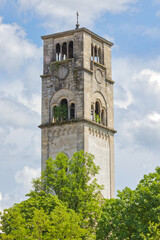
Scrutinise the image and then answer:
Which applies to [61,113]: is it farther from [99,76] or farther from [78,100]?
[99,76]

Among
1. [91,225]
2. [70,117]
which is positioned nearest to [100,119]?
[70,117]

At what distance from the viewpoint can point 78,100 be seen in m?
72.7

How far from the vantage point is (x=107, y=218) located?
58.0 m

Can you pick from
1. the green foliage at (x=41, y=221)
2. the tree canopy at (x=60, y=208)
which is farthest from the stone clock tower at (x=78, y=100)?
the green foliage at (x=41, y=221)

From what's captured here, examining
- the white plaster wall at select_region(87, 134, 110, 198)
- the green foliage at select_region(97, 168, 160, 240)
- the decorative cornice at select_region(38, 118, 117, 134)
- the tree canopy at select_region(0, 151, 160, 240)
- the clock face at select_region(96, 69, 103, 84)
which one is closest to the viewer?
the green foliage at select_region(97, 168, 160, 240)

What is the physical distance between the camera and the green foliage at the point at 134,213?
54.6 m

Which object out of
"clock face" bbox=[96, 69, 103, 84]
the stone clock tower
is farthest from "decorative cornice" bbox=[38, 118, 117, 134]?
"clock face" bbox=[96, 69, 103, 84]

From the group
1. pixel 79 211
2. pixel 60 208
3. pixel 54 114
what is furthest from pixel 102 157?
pixel 60 208

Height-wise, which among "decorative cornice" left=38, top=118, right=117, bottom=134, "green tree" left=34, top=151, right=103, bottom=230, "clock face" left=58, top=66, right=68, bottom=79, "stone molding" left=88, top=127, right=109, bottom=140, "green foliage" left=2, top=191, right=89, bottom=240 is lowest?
"green foliage" left=2, top=191, right=89, bottom=240

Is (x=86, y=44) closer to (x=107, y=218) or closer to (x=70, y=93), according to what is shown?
(x=70, y=93)

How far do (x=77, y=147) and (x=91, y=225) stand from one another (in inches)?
444

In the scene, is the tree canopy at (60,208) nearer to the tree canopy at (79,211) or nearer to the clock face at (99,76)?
the tree canopy at (79,211)

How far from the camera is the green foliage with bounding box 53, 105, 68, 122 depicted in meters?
73.3

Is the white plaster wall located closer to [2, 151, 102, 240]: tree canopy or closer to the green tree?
[2, 151, 102, 240]: tree canopy
